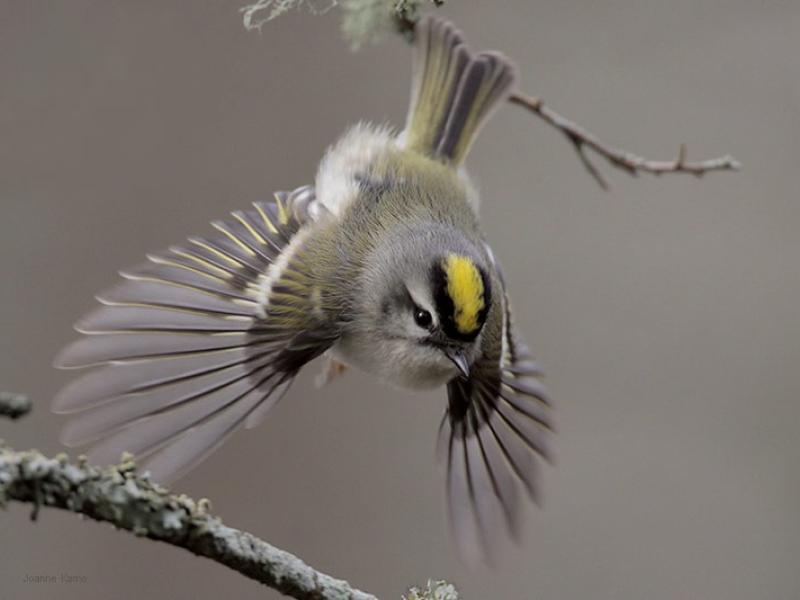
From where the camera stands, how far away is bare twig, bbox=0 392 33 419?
93cm

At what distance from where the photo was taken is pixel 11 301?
2.79 metres

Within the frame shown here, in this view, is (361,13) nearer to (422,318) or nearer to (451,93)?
(422,318)

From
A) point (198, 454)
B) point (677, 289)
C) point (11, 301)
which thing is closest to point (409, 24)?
point (198, 454)

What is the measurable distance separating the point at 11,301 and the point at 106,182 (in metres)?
0.37

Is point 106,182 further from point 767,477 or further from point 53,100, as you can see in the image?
point 767,477

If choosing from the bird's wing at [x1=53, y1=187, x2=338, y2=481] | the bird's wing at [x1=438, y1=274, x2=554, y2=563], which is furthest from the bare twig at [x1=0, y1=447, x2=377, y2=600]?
the bird's wing at [x1=438, y1=274, x2=554, y2=563]

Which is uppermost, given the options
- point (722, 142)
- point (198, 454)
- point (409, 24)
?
point (722, 142)

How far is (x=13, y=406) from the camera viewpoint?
0.93m

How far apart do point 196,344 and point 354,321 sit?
34 cm

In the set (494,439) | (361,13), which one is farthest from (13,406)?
(494,439)

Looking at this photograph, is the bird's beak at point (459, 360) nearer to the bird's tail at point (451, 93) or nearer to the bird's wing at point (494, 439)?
the bird's wing at point (494, 439)

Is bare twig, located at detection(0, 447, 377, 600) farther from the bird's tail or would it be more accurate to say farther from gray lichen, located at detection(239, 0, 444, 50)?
the bird's tail

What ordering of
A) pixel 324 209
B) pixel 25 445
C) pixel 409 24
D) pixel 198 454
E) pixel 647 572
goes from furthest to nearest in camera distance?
pixel 647 572, pixel 25 445, pixel 324 209, pixel 409 24, pixel 198 454

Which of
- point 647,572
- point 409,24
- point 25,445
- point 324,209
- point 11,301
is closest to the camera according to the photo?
point 409,24
